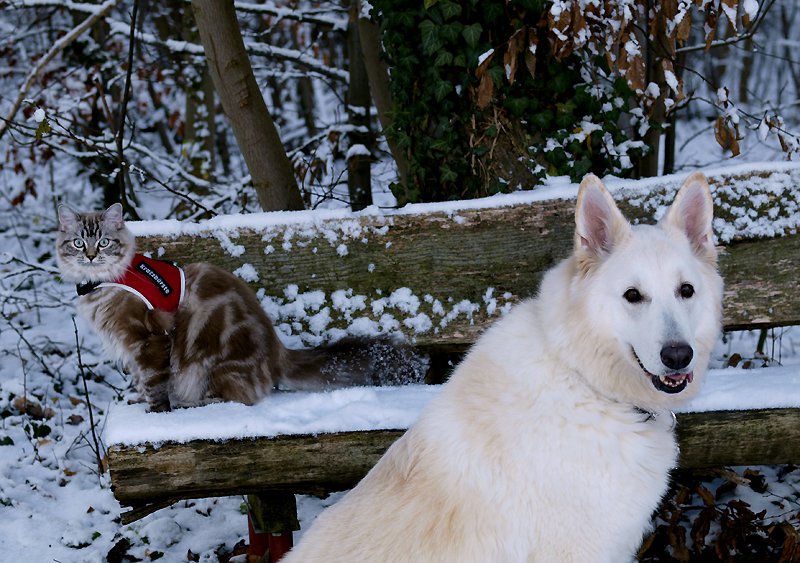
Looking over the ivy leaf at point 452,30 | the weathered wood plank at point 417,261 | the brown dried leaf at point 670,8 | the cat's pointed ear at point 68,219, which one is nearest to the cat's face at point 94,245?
the cat's pointed ear at point 68,219

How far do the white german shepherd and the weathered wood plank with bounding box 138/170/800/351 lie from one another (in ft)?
4.27

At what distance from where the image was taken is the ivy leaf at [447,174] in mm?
3904

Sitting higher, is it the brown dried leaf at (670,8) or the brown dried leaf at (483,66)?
the brown dried leaf at (670,8)

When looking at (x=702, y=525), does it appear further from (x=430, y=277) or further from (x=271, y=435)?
(x=271, y=435)

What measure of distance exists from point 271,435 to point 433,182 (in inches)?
83.6

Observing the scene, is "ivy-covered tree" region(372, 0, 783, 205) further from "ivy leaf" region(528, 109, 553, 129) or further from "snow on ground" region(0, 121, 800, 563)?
"snow on ground" region(0, 121, 800, 563)

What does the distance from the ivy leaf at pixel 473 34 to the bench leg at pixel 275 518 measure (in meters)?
2.61

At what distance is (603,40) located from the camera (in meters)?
3.46

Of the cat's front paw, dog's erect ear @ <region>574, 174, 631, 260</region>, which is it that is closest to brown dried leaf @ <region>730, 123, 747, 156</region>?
dog's erect ear @ <region>574, 174, 631, 260</region>

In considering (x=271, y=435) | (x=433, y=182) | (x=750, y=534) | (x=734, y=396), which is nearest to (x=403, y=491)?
(x=271, y=435)

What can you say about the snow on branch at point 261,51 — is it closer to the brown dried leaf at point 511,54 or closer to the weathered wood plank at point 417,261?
the weathered wood plank at point 417,261

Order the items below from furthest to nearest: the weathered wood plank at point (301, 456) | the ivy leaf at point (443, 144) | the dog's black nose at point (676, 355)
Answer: the ivy leaf at point (443, 144), the weathered wood plank at point (301, 456), the dog's black nose at point (676, 355)

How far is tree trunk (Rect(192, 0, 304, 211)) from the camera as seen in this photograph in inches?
154

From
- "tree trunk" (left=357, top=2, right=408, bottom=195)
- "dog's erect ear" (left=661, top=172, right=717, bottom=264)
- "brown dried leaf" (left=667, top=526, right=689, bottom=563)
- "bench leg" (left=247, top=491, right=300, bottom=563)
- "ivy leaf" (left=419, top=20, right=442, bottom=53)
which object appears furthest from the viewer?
"tree trunk" (left=357, top=2, right=408, bottom=195)
